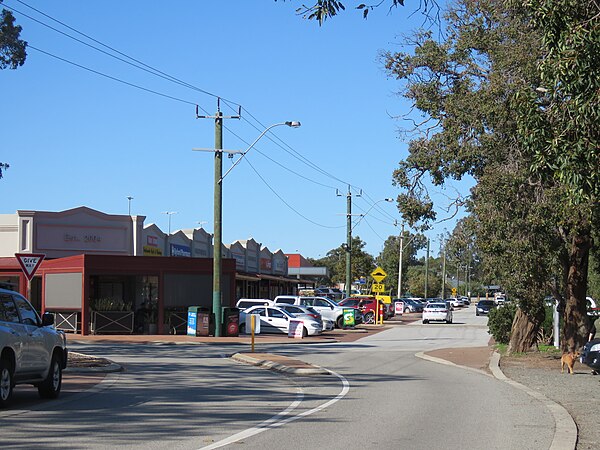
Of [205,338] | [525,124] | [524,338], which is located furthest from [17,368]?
[205,338]

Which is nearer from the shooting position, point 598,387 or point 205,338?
point 598,387

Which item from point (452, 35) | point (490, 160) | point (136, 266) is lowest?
point (136, 266)

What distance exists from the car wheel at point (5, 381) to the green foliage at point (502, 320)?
21367 millimetres

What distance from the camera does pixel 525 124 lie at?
1305 centimetres

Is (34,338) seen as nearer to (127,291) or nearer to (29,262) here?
(29,262)

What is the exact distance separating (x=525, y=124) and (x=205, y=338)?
24.8 metres

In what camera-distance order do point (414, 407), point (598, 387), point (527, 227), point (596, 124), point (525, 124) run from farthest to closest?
1. point (527, 227)
2. point (598, 387)
3. point (414, 407)
4. point (525, 124)
5. point (596, 124)

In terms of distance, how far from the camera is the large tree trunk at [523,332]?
26.8 m

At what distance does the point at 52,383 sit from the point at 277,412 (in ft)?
13.7

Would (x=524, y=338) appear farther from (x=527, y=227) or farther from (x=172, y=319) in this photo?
(x=172, y=319)

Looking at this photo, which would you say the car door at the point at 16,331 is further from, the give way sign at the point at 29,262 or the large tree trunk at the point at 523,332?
the large tree trunk at the point at 523,332

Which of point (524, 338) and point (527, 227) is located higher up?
point (527, 227)

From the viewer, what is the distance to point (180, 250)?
57.5 m

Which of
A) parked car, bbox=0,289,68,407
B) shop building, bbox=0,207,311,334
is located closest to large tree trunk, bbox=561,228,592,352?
parked car, bbox=0,289,68,407
